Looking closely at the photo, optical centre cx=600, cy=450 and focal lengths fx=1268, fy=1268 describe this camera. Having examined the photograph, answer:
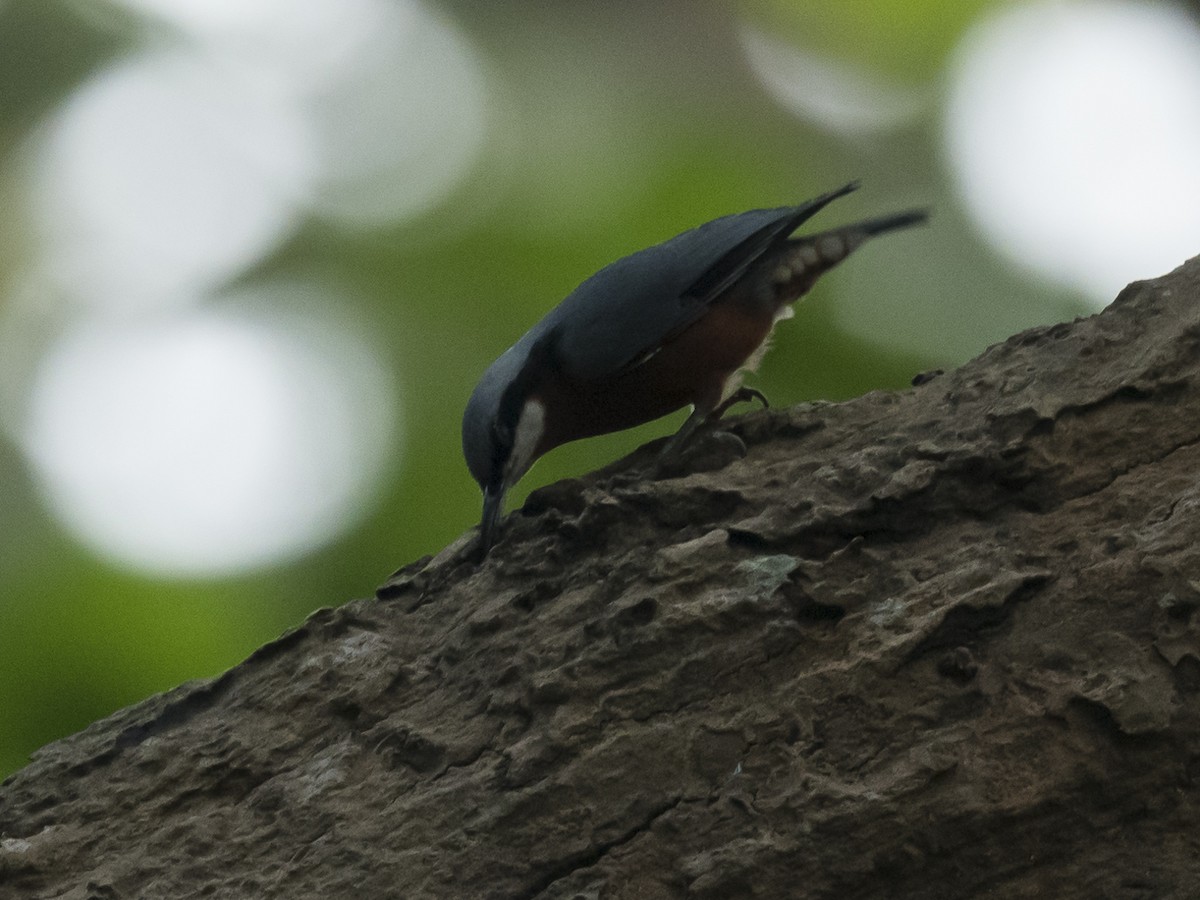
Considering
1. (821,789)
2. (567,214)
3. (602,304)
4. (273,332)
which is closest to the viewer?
(821,789)

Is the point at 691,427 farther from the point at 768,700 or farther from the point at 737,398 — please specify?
the point at 768,700

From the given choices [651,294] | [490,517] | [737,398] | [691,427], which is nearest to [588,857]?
[490,517]

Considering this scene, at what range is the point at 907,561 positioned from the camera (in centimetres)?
284

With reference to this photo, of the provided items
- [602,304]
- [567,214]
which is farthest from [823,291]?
[602,304]

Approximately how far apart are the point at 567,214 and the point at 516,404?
177 centimetres

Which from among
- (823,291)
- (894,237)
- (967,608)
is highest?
(894,237)

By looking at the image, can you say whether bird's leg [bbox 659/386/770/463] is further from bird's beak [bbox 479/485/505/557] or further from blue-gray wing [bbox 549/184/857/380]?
bird's beak [bbox 479/485/505/557]

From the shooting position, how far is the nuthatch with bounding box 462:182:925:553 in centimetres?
422

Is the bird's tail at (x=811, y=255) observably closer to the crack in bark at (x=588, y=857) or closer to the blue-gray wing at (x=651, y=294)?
the blue-gray wing at (x=651, y=294)

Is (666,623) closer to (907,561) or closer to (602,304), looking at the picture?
(907,561)

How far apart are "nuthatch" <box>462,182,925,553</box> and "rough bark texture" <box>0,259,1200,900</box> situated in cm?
96

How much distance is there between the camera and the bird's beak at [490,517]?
340 cm

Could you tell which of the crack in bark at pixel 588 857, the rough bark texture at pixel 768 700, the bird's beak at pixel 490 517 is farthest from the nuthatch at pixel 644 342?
the crack in bark at pixel 588 857

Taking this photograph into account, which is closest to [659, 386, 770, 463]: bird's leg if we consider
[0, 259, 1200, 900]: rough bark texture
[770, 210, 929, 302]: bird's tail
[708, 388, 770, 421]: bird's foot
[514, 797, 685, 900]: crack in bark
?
[708, 388, 770, 421]: bird's foot
